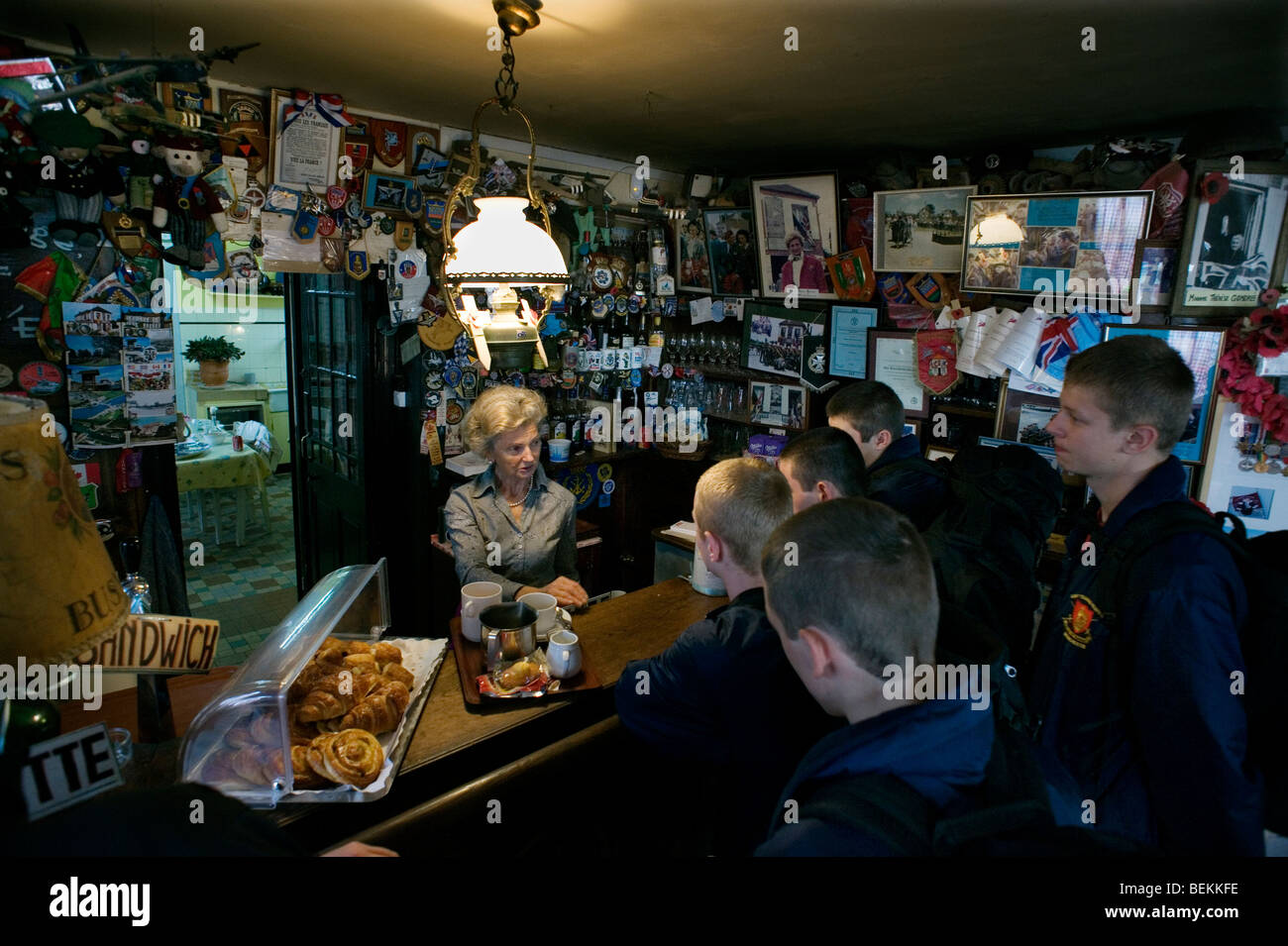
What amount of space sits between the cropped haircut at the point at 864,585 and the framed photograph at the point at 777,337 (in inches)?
154

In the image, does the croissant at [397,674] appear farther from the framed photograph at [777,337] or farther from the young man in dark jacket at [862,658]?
the framed photograph at [777,337]

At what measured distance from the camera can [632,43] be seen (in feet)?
8.43

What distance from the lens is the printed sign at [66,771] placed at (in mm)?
931

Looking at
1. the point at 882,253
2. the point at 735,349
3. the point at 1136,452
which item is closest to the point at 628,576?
the point at 735,349

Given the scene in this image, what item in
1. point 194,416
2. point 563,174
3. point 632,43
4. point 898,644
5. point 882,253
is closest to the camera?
point 898,644

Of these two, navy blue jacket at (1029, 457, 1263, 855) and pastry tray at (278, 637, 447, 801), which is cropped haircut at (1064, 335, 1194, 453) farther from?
pastry tray at (278, 637, 447, 801)

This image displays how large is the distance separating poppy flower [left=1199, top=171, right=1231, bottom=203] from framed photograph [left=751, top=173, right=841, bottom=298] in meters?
1.90

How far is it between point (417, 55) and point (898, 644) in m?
2.80

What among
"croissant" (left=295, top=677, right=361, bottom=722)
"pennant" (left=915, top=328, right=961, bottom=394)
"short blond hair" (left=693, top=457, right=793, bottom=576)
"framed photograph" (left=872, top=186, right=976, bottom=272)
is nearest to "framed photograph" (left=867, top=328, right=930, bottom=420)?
"pennant" (left=915, top=328, right=961, bottom=394)

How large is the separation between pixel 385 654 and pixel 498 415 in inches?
51.5

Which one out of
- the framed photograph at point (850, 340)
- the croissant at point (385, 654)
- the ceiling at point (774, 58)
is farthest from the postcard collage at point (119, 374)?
the framed photograph at point (850, 340)

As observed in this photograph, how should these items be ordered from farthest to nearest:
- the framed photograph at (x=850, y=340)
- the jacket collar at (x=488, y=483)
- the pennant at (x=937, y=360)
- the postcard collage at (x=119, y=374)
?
the framed photograph at (x=850, y=340) → the pennant at (x=937, y=360) → the jacket collar at (x=488, y=483) → the postcard collage at (x=119, y=374)

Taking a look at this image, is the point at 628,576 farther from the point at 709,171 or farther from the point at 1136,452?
the point at 1136,452
